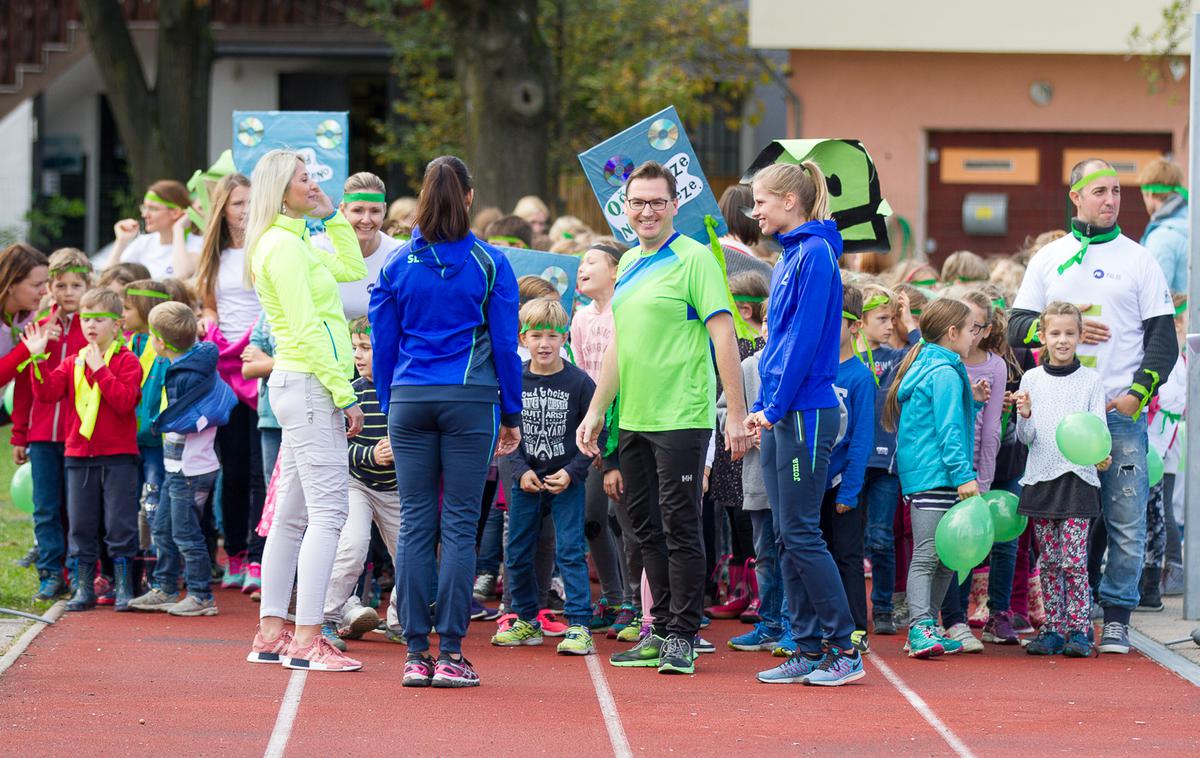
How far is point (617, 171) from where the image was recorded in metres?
8.79

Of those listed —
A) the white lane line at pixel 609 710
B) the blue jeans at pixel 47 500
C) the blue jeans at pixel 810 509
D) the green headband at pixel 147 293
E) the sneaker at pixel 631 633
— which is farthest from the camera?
the green headband at pixel 147 293

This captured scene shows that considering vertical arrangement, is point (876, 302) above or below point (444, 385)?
above

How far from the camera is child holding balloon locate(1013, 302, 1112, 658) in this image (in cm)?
797

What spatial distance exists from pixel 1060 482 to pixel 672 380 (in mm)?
2050

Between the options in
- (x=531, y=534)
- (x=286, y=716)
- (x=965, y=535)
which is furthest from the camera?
(x=531, y=534)

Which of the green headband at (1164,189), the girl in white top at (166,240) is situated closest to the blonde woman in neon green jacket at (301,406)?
the girl in white top at (166,240)

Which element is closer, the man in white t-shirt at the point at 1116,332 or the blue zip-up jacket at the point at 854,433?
the blue zip-up jacket at the point at 854,433

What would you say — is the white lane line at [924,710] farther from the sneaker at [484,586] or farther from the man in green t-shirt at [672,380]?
the sneaker at [484,586]

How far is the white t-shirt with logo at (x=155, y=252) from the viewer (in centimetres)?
1106

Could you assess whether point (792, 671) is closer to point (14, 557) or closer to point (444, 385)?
point (444, 385)

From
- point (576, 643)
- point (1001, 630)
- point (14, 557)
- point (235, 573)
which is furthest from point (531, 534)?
point (14, 557)

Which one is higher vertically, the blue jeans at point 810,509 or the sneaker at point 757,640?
the blue jeans at point 810,509

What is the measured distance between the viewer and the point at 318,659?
24.0ft

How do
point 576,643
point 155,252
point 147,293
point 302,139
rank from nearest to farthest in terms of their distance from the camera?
1. point 576,643
2. point 147,293
3. point 302,139
4. point 155,252
